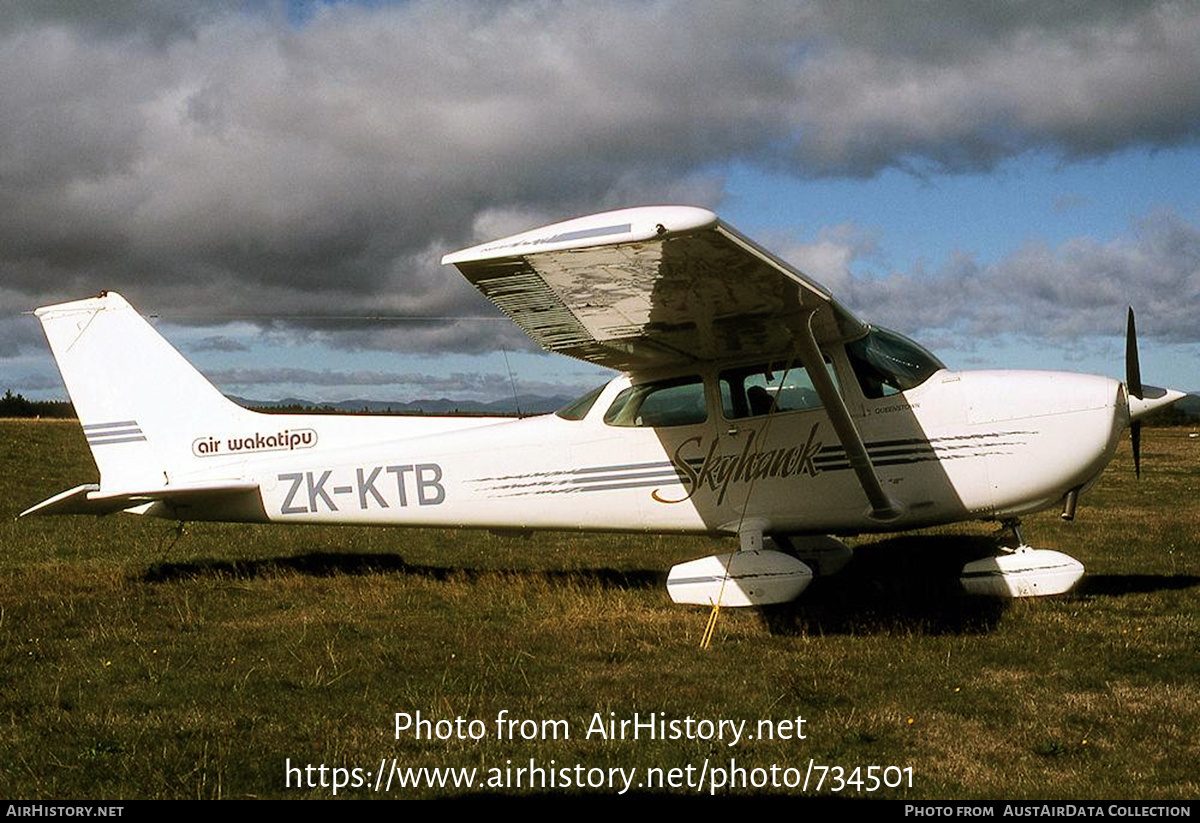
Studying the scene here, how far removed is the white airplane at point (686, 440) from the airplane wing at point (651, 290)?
0.03m

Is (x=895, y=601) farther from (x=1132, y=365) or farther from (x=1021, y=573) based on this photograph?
(x=1132, y=365)

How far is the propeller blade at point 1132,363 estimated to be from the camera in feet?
26.3

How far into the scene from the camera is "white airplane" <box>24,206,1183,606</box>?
290 inches

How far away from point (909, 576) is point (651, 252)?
5440 millimetres

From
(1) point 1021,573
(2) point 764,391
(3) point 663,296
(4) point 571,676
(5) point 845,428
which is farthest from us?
(2) point 764,391

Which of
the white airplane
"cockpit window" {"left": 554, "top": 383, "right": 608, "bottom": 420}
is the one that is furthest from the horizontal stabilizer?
"cockpit window" {"left": 554, "top": 383, "right": 608, "bottom": 420}

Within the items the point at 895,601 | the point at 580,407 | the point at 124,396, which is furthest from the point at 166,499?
the point at 895,601

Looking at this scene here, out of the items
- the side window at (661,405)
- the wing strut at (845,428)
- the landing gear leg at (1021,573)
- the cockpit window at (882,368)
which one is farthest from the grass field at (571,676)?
the cockpit window at (882,368)

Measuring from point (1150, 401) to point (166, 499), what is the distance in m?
8.82

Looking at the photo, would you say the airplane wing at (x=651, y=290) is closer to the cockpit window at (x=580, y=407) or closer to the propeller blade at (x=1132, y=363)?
the cockpit window at (x=580, y=407)

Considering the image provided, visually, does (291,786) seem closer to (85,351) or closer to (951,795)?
(951,795)

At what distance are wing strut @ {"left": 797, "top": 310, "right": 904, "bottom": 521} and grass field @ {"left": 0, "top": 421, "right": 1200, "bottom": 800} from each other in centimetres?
91

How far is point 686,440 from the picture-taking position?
828 centimetres

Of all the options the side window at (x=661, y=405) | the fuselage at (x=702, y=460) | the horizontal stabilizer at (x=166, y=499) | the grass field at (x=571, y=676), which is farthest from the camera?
the horizontal stabilizer at (x=166, y=499)
